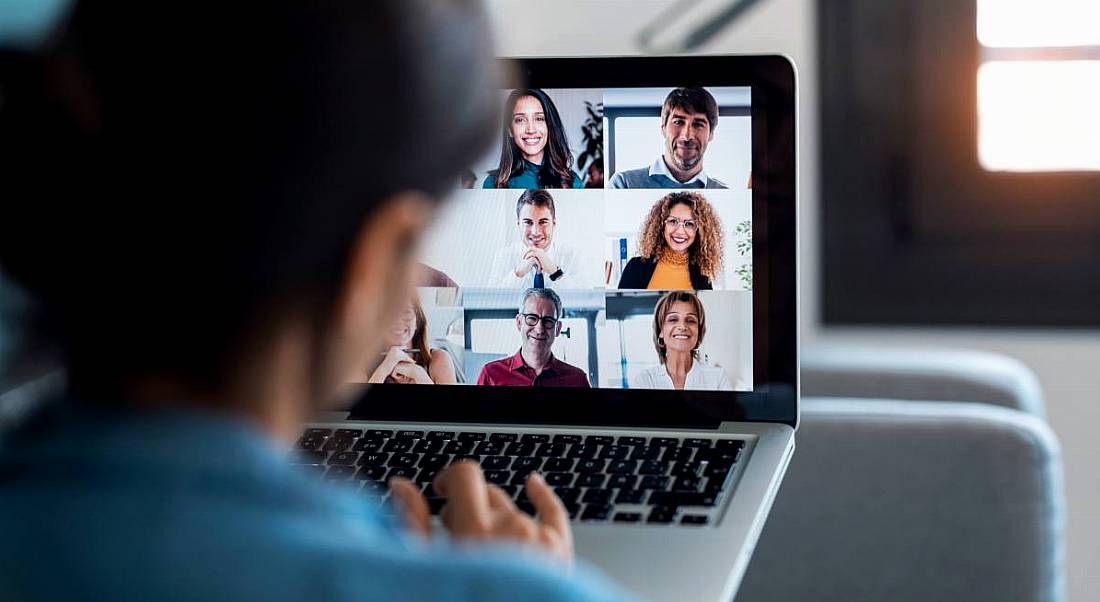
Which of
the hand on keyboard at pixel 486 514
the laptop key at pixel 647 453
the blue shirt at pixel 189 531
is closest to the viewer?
the blue shirt at pixel 189 531

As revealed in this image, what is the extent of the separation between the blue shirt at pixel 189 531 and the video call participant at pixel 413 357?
0.59 m

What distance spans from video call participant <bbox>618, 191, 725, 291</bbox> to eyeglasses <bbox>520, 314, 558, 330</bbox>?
64mm

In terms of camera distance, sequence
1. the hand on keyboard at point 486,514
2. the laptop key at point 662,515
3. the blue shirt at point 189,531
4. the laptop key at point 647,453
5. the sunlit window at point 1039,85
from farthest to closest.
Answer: the sunlit window at point 1039,85, the laptop key at point 647,453, the laptop key at point 662,515, the hand on keyboard at point 486,514, the blue shirt at point 189,531

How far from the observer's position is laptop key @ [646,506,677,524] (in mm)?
777

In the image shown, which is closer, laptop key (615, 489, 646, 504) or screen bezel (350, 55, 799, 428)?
laptop key (615, 489, 646, 504)

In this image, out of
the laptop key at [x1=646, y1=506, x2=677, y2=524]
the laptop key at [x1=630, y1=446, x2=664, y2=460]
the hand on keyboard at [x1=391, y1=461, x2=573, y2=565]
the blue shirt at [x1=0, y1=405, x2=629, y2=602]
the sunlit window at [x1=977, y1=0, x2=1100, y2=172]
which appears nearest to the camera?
the blue shirt at [x1=0, y1=405, x2=629, y2=602]

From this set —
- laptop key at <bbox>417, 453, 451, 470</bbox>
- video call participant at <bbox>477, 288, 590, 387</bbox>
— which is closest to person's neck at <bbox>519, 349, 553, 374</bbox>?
video call participant at <bbox>477, 288, 590, 387</bbox>

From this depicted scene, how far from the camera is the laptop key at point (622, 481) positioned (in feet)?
2.72

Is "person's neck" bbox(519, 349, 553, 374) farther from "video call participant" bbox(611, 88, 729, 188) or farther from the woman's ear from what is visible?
the woman's ear

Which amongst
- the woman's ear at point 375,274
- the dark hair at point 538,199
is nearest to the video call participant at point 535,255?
the dark hair at point 538,199

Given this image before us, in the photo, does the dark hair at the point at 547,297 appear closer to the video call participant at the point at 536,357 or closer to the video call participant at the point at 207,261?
the video call participant at the point at 536,357

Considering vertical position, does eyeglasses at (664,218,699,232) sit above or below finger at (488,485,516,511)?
above

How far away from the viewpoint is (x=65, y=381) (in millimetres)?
395

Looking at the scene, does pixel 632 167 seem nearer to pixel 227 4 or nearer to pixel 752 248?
pixel 752 248
